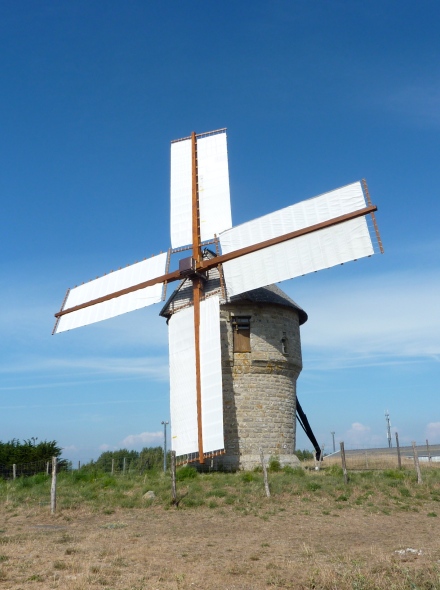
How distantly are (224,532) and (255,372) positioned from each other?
9470 mm

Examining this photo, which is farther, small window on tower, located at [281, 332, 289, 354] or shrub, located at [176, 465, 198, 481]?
small window on tower, located at [281, 332, 289, 354]

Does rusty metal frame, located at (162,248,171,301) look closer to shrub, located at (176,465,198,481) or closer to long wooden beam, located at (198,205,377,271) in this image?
long wooden beam, located at (198,205,377,271)

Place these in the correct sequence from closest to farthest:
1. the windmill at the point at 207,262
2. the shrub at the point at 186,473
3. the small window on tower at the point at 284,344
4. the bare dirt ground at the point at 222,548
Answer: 1. the bare dirt ground at the point at 222,548
2. the windmill at the point at 207,262
3. the shrub at the point at 186,473
4. the small window on tower at the point at 284,344

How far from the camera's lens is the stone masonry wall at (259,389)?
20.9 m

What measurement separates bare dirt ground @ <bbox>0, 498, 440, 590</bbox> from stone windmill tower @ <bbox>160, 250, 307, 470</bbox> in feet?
15.9

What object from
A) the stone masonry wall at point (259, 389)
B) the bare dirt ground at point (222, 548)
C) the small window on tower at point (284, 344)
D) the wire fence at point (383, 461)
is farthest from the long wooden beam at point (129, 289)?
the wire fence at point (383, 461)

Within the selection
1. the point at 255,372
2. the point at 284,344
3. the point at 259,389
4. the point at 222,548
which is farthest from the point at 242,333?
the point at 222,548

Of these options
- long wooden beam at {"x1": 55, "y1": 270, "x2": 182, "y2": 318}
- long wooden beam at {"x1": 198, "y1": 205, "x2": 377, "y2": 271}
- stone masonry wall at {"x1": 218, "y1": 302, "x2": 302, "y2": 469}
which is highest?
long wooden beam at {"x1": 198, "y1": 205, "x2": 377, "y2": 271}

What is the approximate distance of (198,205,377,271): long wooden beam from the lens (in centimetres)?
1825

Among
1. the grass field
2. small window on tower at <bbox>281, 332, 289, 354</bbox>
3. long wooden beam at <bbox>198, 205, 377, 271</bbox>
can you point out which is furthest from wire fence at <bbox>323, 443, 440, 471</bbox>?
long wooden beam at <bbox>198, 205, 377, 271</bbox>

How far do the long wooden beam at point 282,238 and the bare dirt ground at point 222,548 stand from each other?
28.3 feet

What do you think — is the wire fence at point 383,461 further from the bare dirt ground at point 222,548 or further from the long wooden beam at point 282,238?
the long wooden beam at point 282,238

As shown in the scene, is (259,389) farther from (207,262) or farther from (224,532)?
(224,532)

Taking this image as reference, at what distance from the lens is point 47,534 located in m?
12.6
